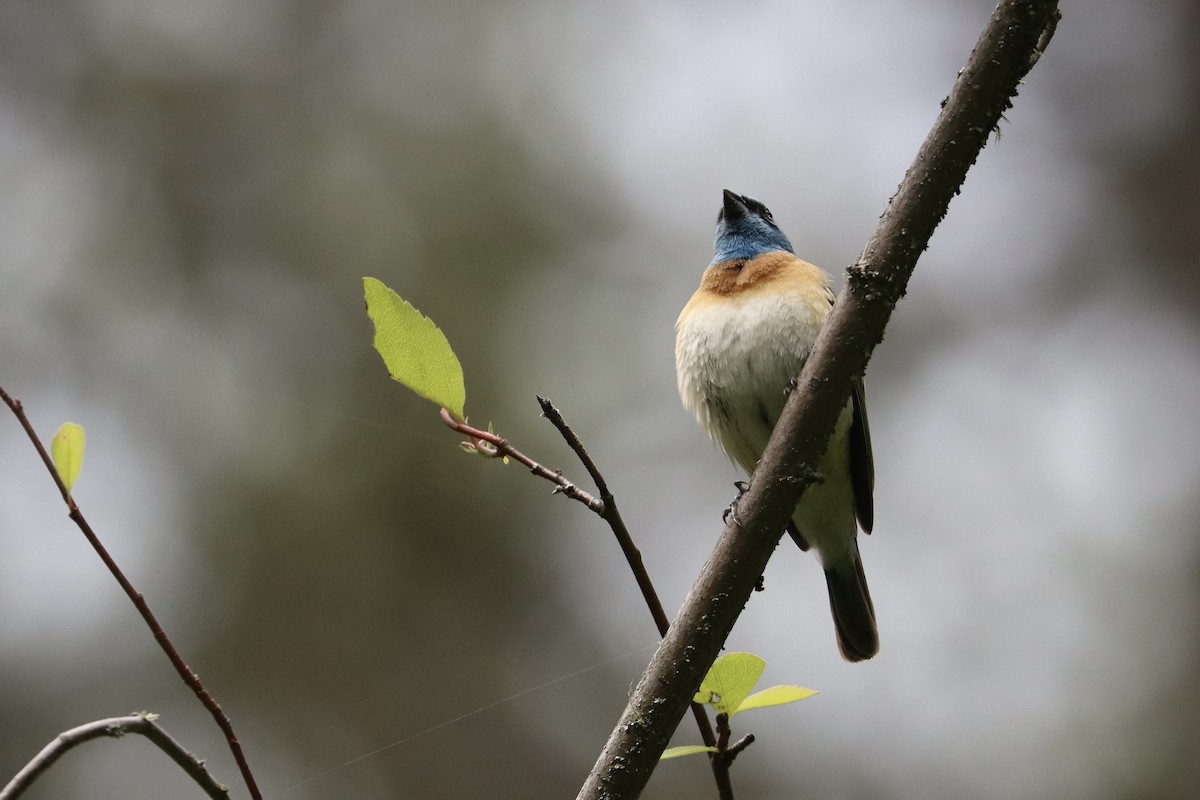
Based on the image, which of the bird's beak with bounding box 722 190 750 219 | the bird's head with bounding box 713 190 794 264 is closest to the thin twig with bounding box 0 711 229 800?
the bird's head with bounding box 713 190 794 264

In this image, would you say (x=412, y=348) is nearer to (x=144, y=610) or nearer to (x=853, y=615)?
(x=144, y=610)

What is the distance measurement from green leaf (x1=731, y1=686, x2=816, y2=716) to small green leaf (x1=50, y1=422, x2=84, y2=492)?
3.58ft

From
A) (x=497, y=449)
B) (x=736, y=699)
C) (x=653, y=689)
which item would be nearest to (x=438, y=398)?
(x=497, y=449)

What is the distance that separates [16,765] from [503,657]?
2650mm

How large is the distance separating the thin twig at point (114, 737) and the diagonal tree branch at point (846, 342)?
631 mm

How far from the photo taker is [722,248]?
12.9 feet

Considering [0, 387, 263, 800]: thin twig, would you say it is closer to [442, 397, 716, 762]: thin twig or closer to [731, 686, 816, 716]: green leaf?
[442, 397, 716, 762]: thin twig

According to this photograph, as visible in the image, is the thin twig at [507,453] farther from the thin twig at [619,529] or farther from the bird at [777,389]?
the bird at [777,389]

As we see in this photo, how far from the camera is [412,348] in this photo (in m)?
1.54

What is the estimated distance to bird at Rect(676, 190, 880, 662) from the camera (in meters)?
3.07

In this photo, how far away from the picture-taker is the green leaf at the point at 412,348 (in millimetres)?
1514

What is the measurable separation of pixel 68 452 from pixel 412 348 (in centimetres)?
51

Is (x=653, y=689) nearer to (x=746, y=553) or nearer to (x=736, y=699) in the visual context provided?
(x=736, y=699)

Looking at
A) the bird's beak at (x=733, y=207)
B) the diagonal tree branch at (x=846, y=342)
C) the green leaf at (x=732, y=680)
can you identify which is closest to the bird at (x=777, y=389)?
the bird's beak at (x=733, y=207)
